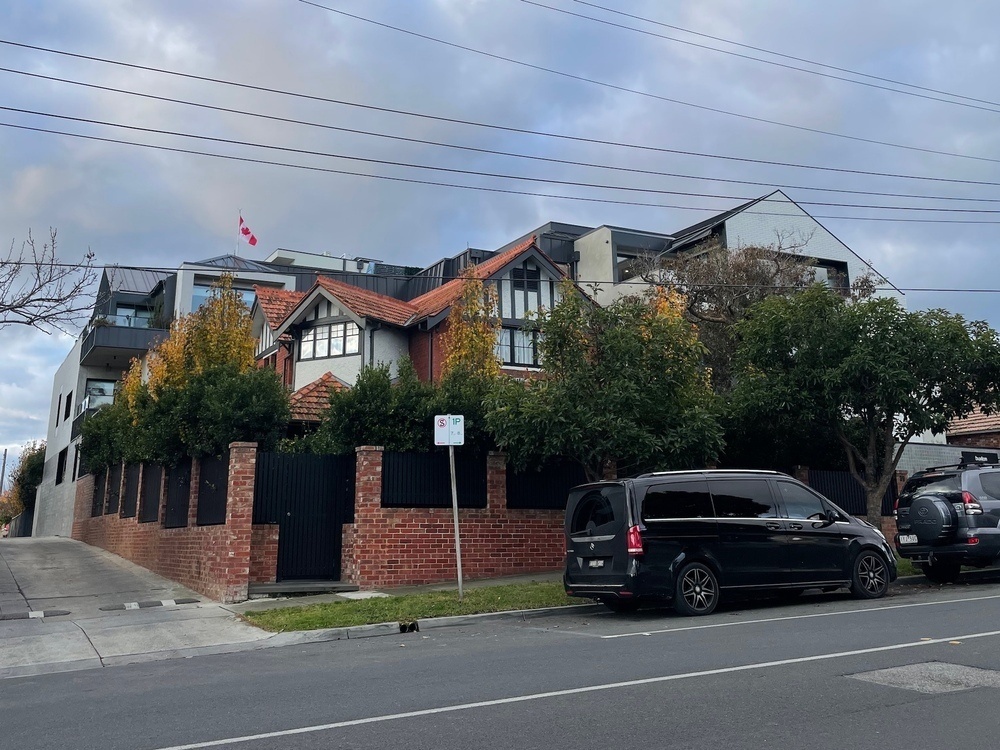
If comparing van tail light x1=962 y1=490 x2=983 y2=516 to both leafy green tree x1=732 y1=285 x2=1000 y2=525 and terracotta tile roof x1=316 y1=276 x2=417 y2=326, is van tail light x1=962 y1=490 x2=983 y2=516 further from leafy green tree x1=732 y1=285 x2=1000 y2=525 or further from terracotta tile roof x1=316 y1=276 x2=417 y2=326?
terracotta tile roof x1=316 y1=276 x2=417 y2=326

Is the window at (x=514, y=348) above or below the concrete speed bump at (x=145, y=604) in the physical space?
above

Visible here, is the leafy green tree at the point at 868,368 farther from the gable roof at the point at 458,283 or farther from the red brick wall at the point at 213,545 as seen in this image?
the gable roof at the point at 458,283

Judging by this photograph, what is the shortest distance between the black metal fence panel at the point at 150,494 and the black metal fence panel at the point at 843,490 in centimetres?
1463

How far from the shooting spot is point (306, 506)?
15.2m

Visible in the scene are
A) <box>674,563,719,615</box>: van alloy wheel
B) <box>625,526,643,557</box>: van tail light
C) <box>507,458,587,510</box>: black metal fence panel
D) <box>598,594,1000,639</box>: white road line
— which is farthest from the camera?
<box>507,458,587,510</box>: black metal fence panel

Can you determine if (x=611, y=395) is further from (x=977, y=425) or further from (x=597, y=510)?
(x=977, y=425)

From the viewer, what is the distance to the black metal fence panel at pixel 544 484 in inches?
→ 650

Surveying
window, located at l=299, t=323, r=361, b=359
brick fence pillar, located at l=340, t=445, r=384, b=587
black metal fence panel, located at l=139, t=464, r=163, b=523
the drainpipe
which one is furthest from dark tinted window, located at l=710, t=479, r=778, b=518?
window, located at l=299, t=323, r=361, b=359

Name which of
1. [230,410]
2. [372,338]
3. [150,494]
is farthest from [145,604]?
[372,338]

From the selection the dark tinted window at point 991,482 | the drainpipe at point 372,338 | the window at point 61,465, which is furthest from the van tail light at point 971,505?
the window at point 61,465

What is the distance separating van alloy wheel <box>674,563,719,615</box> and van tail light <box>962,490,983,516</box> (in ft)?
17.3

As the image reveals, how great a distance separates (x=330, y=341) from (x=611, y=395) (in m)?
14.4

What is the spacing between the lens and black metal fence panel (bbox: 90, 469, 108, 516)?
28469 millimetres

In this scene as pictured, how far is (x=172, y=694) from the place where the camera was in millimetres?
7383
